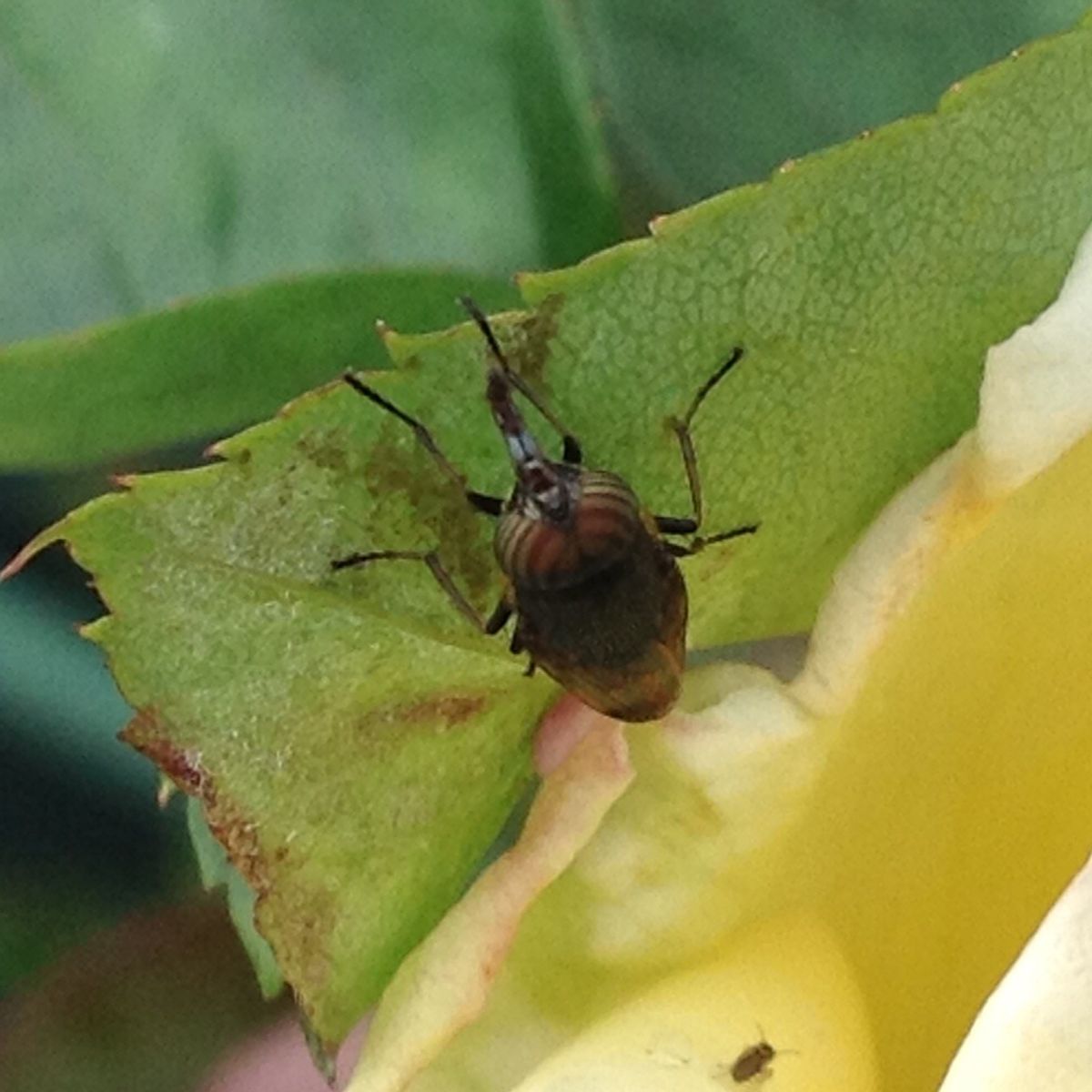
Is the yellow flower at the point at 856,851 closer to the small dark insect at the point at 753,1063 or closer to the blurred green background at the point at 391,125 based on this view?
the small dark insect at the point at 753,1063

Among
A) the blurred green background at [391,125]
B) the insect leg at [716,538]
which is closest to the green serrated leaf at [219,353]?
the blurred green background at [391,125]

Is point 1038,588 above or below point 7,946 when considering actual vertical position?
above

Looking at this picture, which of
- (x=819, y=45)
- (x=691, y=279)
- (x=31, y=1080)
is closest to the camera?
(x=691, y=279)

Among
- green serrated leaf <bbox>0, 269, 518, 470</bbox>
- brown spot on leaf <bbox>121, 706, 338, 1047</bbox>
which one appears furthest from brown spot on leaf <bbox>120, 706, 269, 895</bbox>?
green serrated leaf <bbox>0, 269, 518, 470</bbox>

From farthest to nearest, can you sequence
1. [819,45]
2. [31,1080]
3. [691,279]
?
[31,1080] < [819,45] < [691,279]

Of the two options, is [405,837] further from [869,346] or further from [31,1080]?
[31,1080]

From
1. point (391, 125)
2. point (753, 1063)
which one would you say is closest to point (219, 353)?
point (391, 125)

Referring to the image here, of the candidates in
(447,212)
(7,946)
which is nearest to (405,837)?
(447,212)
